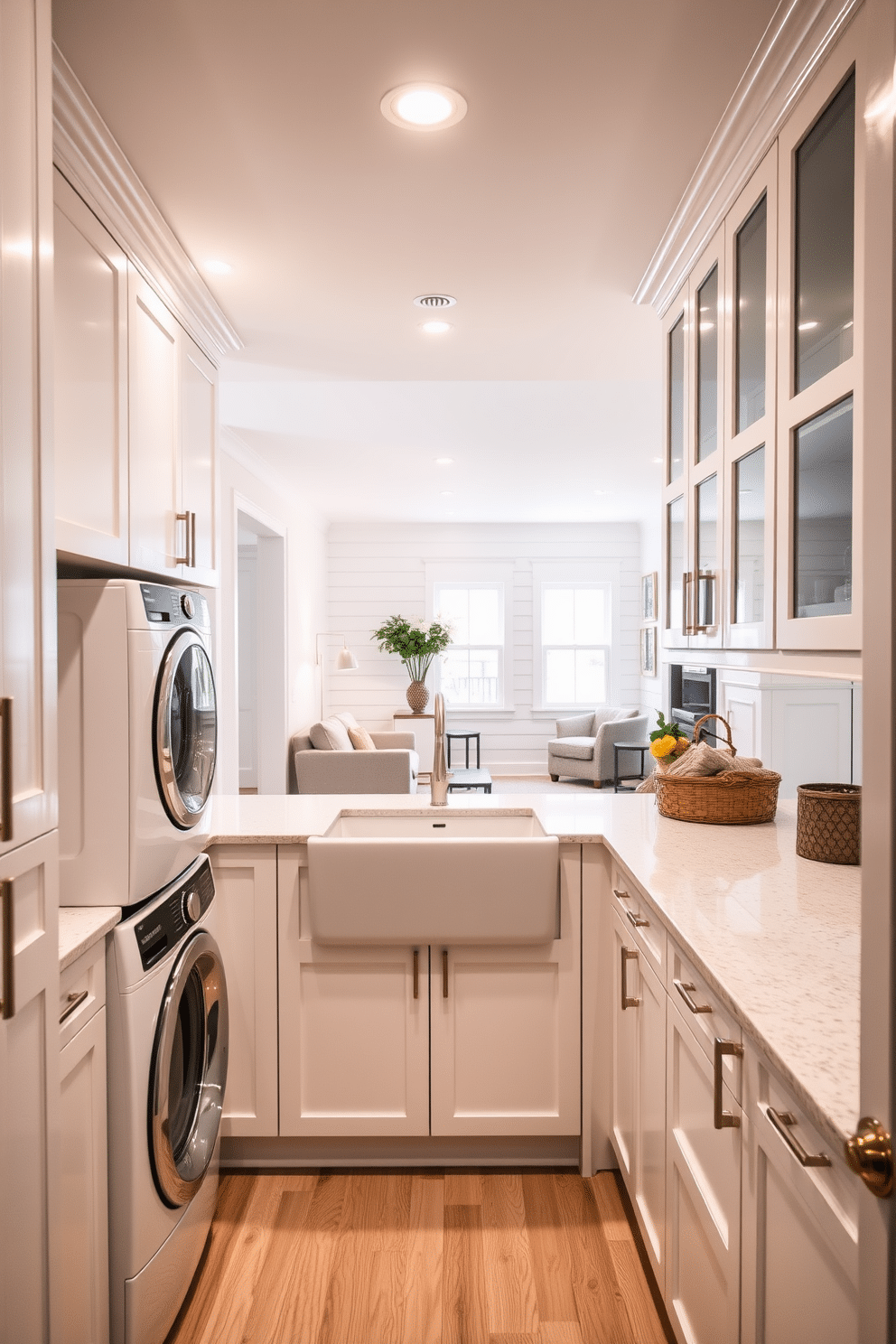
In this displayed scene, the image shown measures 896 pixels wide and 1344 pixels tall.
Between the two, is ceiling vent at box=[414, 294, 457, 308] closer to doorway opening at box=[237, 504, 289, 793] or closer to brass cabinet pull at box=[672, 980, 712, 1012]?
brass cabinet pull at box=[672, 980, 712, 1012]

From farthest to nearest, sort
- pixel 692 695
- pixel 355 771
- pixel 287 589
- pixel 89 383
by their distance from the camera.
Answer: pixel 287 589, pixel 355 771, pixel 692 695, pixel 89 383

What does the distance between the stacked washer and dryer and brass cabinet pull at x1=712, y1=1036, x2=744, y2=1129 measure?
1040 millimetres

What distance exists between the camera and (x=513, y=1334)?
1760 millimetres

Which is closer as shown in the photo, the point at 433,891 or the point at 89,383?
the point at 89,383

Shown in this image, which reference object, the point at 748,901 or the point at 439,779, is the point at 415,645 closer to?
the point at 439,779

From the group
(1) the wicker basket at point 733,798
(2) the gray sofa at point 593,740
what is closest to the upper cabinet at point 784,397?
(1) the wicker basket at point 733,798

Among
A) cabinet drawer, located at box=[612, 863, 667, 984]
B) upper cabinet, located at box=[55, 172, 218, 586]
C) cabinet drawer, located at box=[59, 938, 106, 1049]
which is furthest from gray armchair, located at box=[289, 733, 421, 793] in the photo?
cabinet drawer, located at box=[59, 938, 106, 1049]

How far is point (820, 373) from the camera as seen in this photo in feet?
4.75

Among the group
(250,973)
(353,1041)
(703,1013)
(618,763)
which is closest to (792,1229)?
(703,1013)

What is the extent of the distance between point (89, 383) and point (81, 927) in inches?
40.7

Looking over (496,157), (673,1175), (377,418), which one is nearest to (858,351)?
(496,157)

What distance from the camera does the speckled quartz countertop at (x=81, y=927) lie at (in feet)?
4.68

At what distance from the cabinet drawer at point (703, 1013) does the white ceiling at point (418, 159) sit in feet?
5.23

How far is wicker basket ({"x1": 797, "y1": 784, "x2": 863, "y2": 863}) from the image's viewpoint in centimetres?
184
